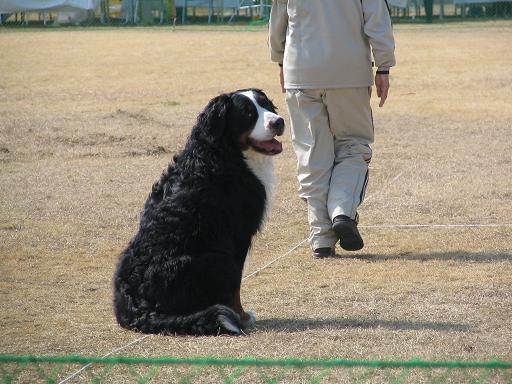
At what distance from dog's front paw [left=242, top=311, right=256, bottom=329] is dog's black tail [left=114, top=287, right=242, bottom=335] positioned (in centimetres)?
10

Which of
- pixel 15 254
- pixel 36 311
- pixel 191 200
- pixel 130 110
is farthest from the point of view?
pixel 130 110

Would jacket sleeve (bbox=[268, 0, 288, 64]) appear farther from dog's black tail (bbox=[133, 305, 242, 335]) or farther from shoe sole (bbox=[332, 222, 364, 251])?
dog's black tail (bbox=[133, 305, 242, 335])

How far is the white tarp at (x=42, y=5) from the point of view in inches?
1531

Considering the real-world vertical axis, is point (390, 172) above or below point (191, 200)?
below

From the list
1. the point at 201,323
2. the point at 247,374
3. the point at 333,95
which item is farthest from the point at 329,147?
the point at 247,374

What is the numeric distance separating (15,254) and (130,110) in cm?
832

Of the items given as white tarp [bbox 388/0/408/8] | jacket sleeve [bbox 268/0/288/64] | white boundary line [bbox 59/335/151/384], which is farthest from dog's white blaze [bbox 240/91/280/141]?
white tarp [bbox 388/0/408/8]

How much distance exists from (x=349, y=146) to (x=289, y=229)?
4.14 feet

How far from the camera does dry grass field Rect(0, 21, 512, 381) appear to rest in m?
5.08

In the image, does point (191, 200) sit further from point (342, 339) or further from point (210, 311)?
point (342, 339)

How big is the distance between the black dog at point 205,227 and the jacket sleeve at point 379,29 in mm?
1431

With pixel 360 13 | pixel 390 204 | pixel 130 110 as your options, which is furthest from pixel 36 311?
pixel 130 110

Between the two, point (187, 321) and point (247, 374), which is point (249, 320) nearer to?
point (187, 321)

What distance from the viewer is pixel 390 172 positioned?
1023 cm
